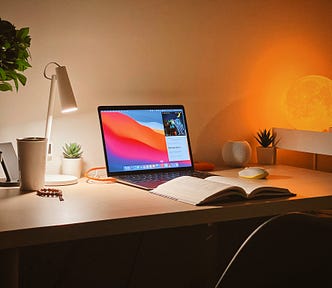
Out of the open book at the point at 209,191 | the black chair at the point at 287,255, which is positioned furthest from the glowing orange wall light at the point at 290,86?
the black chair at the point at 287,255

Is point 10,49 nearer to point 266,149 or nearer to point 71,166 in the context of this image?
point 71,166

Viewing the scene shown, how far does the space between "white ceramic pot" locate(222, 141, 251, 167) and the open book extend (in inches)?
19.0

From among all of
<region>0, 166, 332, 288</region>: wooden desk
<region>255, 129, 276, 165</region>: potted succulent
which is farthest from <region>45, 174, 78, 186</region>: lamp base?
<region>255, 129, 276, 165</region>: potted succulent

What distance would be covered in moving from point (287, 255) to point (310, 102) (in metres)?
1.45

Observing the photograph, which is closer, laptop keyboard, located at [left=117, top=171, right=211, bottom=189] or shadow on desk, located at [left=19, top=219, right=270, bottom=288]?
laptop keyboard, located at [left=117, top=171, right=211, bottom=189]

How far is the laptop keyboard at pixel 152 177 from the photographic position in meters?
1.75

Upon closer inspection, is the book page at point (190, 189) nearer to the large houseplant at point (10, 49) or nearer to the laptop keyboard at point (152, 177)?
the laptop keyboard at point (152, 177)

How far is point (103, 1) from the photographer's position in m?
1.99

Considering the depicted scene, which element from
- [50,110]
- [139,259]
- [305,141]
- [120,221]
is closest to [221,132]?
[305,141]

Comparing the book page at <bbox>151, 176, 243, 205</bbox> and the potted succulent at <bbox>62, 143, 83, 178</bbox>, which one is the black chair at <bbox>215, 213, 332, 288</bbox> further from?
the potted succulent at <bbox>62, 143, 83, 178</bbox>

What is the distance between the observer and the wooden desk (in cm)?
127

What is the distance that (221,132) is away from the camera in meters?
2.31

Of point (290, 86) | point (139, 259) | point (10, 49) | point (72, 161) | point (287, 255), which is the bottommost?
point (139, 259)

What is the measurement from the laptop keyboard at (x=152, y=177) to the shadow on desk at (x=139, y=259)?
0.84 ft
